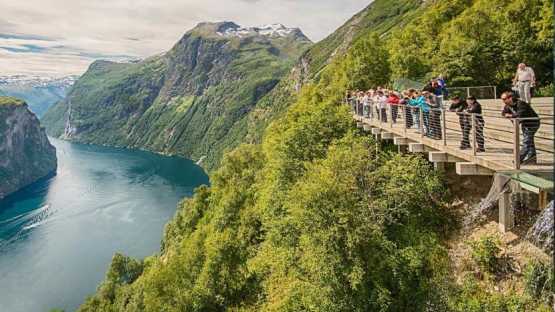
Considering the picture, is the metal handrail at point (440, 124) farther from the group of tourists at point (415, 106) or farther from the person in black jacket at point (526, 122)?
the person in black jacket at point (526, 122)

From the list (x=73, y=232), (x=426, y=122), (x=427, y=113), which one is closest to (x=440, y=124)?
(x=426, y=122)

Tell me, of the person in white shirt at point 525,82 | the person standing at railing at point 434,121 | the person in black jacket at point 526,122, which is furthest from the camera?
the person standing at railing at point 434,121

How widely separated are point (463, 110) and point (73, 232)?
11662cm

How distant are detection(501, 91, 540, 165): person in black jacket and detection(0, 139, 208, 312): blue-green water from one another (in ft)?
256

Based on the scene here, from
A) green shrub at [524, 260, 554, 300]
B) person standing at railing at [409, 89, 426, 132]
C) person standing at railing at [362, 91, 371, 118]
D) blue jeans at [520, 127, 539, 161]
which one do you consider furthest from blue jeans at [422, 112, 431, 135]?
person standing at railing at [362, 91, 371, 118]

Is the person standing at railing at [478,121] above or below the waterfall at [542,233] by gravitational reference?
above

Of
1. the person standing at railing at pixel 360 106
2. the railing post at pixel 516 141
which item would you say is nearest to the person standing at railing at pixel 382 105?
the person standing at railing at pixel 360 106

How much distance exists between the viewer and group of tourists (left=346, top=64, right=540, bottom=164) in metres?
12.8

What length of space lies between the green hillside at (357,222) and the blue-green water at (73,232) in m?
19.7

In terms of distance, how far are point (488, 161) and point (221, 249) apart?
33.8 m

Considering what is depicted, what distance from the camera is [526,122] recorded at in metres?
12.6

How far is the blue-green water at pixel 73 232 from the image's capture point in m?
79.2

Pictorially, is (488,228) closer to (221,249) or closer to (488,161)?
(488,161)

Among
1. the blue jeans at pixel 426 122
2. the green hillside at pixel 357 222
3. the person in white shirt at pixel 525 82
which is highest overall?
the person in white shirt at pixel 525 82
